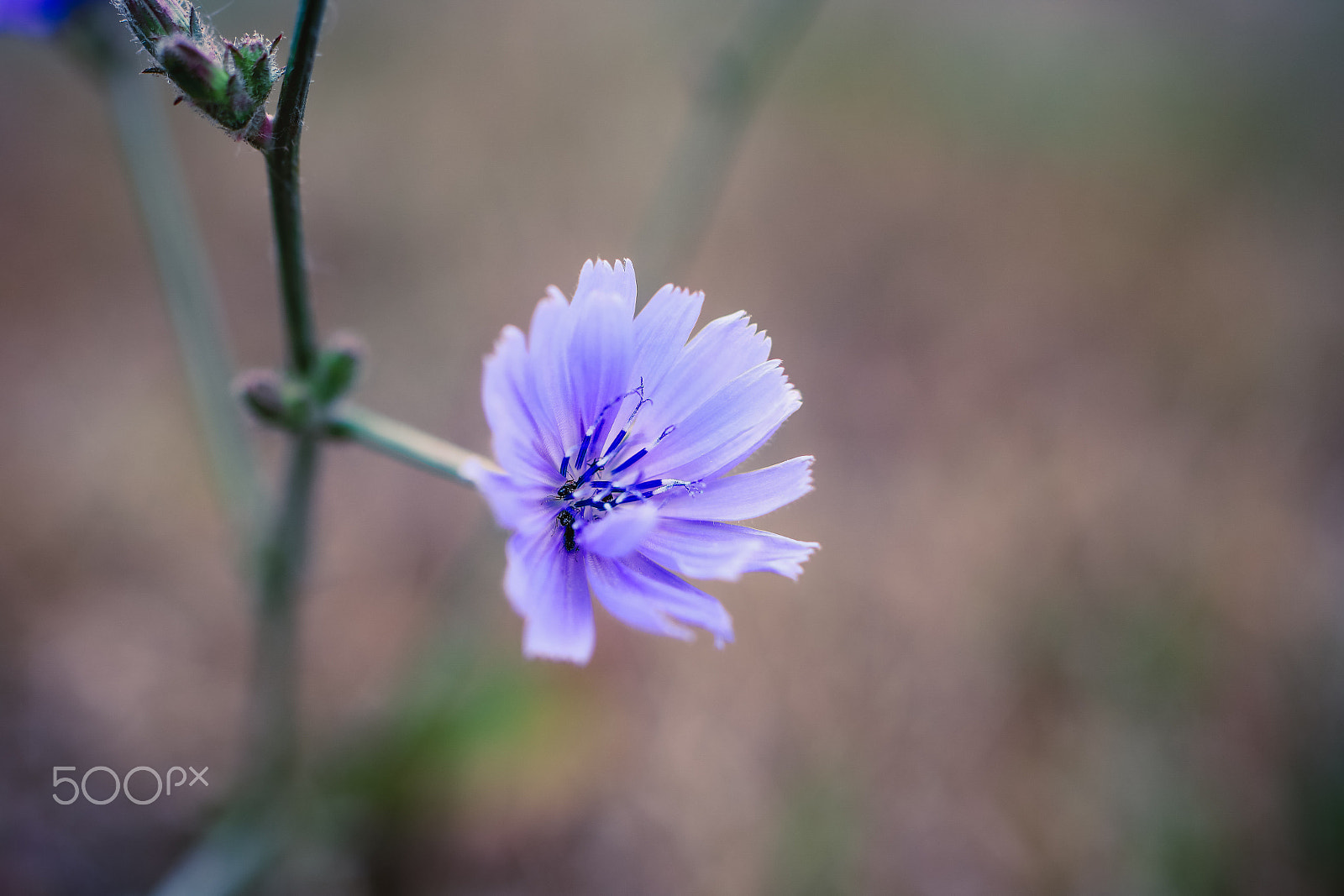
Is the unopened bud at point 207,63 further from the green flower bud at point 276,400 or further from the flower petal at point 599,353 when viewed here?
the flower petal at point 599,353

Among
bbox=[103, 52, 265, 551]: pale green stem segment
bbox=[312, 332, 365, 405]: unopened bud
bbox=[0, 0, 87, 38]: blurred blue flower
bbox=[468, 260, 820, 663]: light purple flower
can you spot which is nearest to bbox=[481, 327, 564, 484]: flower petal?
bbox=[468, 260, 820, 663]: light purple flower

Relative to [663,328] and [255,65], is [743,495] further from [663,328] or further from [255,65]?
[255,65]

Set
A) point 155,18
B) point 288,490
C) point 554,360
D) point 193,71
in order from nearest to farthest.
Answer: point 193,71, point 155,18, point 554,360, point 288,490

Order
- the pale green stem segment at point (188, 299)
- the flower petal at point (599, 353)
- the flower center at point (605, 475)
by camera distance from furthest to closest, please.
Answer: the pale green stem segment at point (188, 299)
the flower center at point (605, 475)
the flower petal at point (599, 353)

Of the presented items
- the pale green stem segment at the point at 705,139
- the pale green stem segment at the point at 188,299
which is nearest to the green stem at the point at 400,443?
the pale green stem segment at the point at 188,299

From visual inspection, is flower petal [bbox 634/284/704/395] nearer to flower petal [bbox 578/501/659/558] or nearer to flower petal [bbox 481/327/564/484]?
flower petal [bbox 481/327/564/484]

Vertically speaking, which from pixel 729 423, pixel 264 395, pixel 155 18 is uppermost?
pixel 155 18

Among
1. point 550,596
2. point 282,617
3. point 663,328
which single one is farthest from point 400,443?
point 282,617
